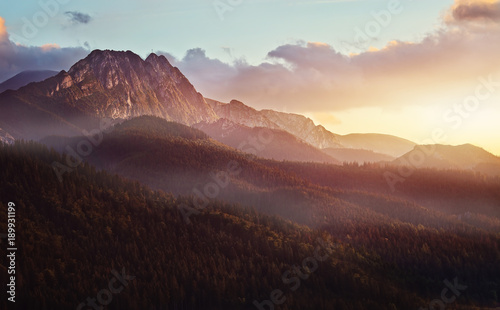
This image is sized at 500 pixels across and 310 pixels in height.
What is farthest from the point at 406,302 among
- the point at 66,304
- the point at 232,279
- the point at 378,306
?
the point at 66,304

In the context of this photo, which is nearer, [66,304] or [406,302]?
[66,304]

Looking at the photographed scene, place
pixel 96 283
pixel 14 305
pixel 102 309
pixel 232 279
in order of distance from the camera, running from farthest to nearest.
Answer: pixel 232 279 → pixel 96 283 → pixel 102 309 → pixel 14 305

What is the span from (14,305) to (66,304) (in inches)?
677

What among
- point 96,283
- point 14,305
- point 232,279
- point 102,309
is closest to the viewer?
point 14,305

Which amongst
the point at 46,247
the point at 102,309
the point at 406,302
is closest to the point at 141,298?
the point at 102,309

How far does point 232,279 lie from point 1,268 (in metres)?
92.6

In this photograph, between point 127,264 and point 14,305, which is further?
point 127,264

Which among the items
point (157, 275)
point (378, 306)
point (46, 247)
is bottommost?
point (378, 306)

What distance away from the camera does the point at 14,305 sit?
14925cm

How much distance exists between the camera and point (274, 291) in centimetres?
19088

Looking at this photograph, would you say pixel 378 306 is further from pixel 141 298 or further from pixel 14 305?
pixel 14 305

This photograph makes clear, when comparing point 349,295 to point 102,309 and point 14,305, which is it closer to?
point 102,309

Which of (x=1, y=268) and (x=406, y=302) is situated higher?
(x=1, y=268)

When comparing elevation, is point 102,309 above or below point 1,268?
below
